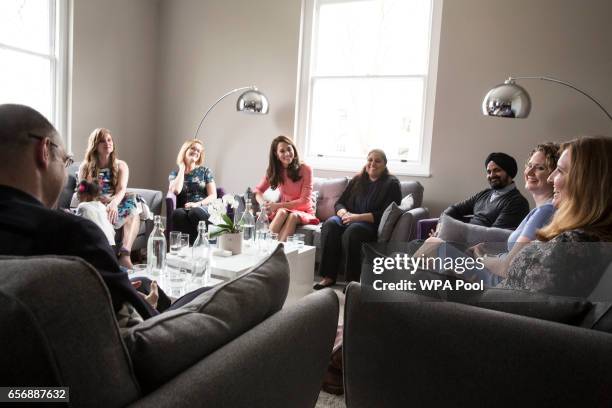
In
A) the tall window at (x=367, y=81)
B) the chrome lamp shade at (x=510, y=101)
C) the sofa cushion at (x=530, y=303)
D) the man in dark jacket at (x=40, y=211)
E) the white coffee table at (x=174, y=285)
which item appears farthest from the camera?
the tall window at (x=367, y=81)

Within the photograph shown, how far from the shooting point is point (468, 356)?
122 centimetres

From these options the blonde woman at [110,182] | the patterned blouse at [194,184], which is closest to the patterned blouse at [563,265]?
the blonde woman at [110,182]

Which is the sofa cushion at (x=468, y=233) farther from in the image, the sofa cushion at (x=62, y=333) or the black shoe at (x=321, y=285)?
the sofa cushion at (x=62, y=333)

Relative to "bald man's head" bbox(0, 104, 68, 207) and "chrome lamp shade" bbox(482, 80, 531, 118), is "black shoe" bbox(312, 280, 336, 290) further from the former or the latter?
"bald man's head" bbox(0, 104, 68, 207)

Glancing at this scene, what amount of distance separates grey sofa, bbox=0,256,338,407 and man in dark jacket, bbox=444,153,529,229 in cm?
261

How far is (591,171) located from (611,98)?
3.05m

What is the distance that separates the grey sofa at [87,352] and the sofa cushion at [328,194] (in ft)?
11.8

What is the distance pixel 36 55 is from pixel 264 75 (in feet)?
7.66

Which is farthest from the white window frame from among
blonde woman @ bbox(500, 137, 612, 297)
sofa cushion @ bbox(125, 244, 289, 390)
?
blonde woman @ bbox(500, 137, 612, 297)

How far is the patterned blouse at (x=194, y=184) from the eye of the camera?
458 centimetres

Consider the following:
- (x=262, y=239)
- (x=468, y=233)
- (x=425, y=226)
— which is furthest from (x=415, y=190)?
(x=262, y=239)

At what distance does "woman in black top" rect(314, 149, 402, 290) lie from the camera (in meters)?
3.80

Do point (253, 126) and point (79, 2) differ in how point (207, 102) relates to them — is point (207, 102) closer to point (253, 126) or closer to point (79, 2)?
point (253, 126)

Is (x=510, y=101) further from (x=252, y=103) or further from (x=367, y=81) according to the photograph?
(x=252, y=103)
